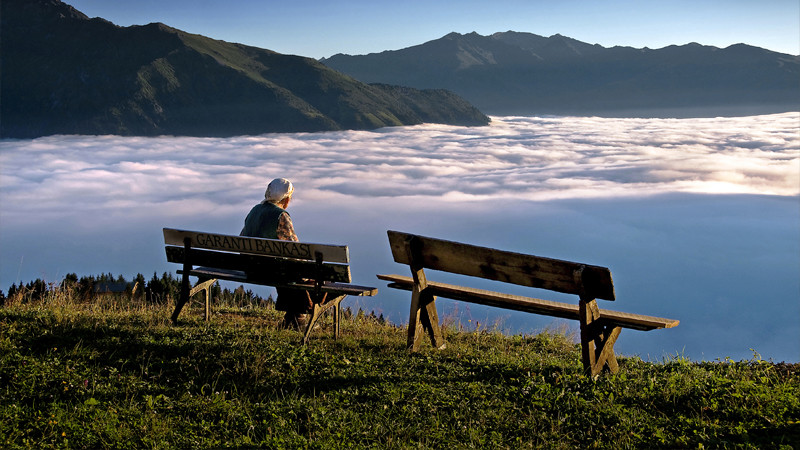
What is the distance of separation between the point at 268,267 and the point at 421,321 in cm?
164

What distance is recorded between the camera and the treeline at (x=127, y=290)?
32.3 ft

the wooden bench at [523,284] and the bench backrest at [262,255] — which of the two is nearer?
the wooden bench at [523,284]

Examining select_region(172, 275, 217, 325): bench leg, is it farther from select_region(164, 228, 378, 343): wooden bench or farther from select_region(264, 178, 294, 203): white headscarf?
select_region(264, 178, 294, 203): white headscarf

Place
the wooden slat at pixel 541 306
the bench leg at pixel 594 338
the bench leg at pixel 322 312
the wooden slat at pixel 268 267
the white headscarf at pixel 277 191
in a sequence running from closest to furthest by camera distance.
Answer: the bench leg at pixel 594 338
the wooden slat at pixel 541 306
the bench leg at pixel 322 312
the wooden slat at pixel 268 267
the white headscarf at pixel 277 191

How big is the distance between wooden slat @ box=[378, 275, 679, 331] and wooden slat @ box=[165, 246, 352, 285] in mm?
829

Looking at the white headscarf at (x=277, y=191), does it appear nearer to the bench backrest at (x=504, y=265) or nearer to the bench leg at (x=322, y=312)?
the bench leg at (x=322, y=312)

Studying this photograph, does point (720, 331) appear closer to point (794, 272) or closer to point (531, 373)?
point (794, 272)

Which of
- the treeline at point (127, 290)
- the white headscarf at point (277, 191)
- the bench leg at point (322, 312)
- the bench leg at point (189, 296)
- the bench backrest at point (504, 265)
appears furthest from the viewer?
the treeline at point (127, 290)

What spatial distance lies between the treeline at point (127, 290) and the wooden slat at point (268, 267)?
2.26m

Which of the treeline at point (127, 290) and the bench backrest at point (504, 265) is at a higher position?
the bench backrest at point (504, 265)

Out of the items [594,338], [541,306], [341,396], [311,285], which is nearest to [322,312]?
[311,285]

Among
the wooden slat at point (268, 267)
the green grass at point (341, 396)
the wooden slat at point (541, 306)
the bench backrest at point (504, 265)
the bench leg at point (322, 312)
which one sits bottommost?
the green grass at point (341, 396)

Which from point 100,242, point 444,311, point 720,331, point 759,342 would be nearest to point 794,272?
point 720,331

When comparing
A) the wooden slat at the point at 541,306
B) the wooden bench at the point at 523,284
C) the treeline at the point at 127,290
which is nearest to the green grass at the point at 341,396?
the wooden bench at the point at 523,284
